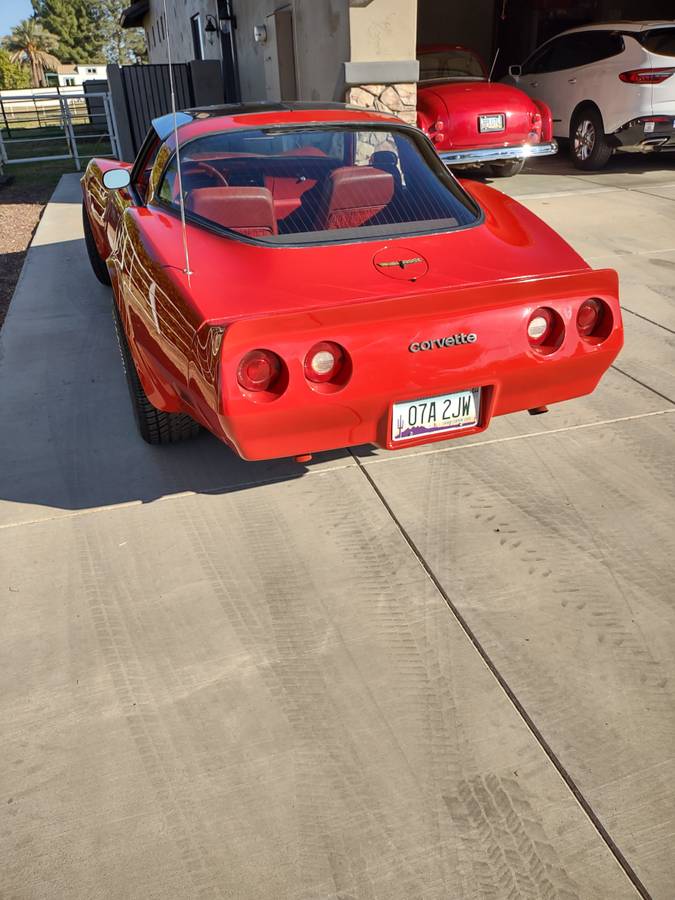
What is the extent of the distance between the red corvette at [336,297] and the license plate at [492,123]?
5.81 m

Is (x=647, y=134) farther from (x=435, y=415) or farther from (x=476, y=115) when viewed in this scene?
(x=435, y=415)

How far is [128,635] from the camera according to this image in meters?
2.62

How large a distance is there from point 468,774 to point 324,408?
1.27m

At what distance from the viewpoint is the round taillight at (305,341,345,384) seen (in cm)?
263

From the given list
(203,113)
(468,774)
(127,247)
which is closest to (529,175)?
(203,113)

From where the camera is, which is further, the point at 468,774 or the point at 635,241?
the point at 635,241

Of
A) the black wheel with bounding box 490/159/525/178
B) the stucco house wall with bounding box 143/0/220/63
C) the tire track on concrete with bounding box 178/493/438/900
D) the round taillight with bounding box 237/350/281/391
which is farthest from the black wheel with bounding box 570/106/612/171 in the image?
the round taillight with bounding box 237/350/281/391

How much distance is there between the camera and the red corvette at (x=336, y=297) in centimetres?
263

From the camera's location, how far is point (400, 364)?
2701 millimetres

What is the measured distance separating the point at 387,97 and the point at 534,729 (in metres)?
7.82

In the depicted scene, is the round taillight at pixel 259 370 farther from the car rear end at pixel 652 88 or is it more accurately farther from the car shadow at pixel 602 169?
the car rear end at pixel 652 88

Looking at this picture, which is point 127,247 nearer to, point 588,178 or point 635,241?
point 635,241

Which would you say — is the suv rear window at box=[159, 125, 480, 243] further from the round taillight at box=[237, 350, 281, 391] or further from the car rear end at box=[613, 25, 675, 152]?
the car rear end at box=[613, 25, 675, 152]

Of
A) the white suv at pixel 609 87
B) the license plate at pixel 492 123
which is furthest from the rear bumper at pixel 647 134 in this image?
the license plate at pixel 492 123
